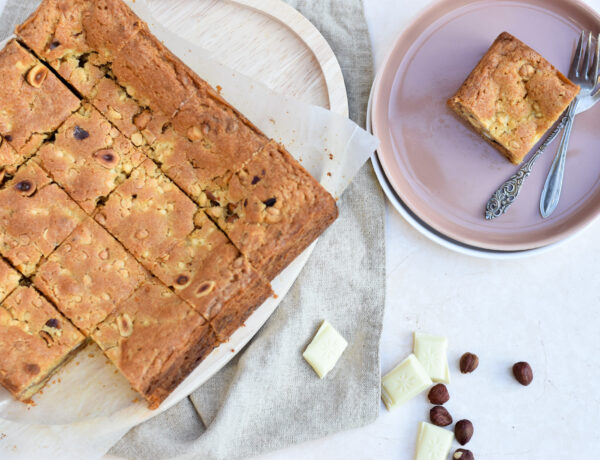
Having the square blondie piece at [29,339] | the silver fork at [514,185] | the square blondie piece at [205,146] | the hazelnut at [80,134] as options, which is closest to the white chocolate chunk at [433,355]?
the silver fork at [514,185]

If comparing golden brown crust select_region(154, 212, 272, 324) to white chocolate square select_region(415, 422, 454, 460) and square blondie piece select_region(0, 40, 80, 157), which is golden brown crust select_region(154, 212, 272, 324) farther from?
white chocolate square select_region(415, 422, 454, 460)

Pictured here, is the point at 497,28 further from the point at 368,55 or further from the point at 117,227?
the point at 117,227

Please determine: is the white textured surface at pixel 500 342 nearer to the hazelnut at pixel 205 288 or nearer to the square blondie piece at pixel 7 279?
the hazelnut at pixel 205 288

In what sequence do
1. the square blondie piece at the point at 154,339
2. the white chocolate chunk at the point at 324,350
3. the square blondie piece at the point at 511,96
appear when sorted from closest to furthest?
the square blondie piece at the point at 154,339
the square blondie piece at the point at 511,96
the white chocolate chunk at the point at 324,350

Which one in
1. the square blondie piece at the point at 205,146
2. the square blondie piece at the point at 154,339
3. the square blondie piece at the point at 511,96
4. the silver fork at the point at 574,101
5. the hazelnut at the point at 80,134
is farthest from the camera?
the silver fork at the point at 574,101

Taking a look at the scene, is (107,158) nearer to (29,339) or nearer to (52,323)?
(52,323)
